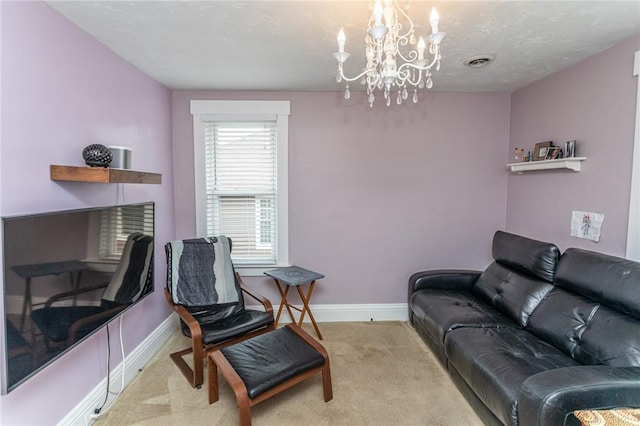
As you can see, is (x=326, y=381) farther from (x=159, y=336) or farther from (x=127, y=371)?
(x=159, y=336)

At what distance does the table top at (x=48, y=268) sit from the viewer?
135cm

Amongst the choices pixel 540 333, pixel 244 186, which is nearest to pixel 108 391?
pixel 244 186

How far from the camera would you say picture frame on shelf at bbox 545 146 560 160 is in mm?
2593

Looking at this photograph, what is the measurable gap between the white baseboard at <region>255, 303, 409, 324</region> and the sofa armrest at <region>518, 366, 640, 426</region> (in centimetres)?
195

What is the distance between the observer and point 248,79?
111 inches

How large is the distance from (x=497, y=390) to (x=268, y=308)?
171 cm

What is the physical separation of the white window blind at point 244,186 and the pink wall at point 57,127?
820 millimetres

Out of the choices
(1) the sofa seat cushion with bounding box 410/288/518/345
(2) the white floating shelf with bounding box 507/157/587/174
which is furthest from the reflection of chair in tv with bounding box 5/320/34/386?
(2) the white floating shelf with bounding box 507/157/587/174

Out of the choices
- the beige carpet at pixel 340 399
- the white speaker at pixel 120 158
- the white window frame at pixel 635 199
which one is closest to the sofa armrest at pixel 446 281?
the beige carpet at pixel 340 399

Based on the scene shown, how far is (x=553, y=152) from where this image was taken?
8.63 feet

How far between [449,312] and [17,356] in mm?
2611

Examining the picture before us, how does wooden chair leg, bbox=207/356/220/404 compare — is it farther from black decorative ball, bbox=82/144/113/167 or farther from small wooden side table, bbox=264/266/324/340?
black decorative ball, bbox=82/144/113/167

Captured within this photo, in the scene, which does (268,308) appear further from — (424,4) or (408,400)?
(424,4)

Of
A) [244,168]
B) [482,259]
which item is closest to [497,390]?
[482,259]
